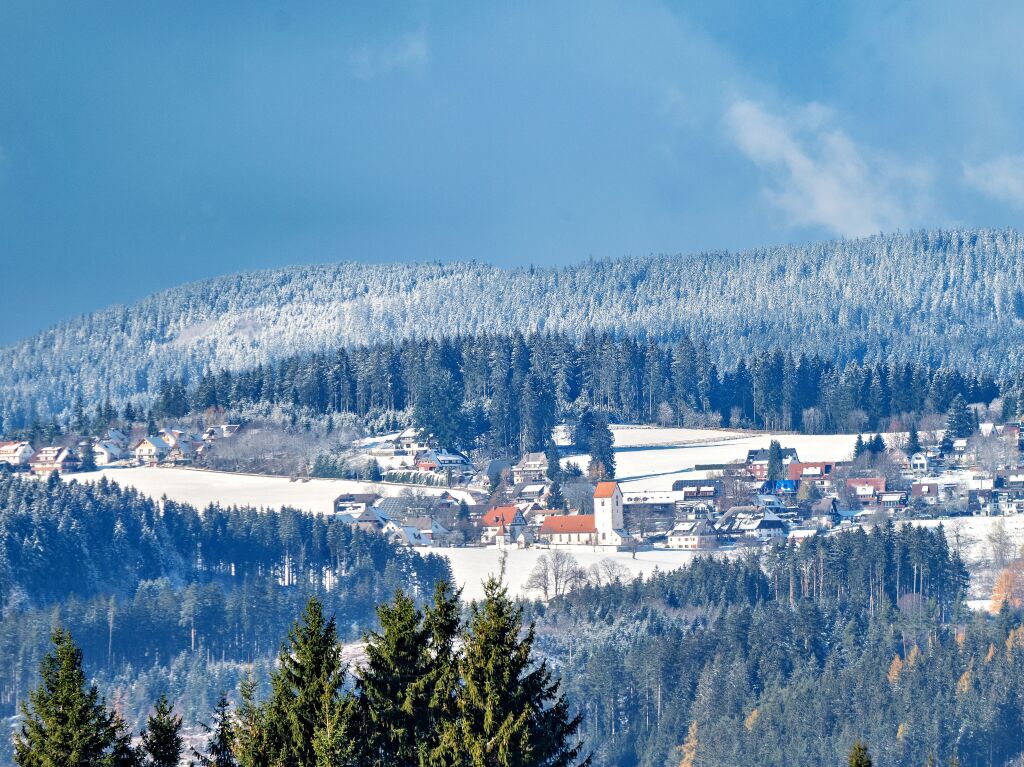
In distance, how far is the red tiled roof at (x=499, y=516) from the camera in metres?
176

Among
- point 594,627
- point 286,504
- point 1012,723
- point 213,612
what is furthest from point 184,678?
point 1012,723

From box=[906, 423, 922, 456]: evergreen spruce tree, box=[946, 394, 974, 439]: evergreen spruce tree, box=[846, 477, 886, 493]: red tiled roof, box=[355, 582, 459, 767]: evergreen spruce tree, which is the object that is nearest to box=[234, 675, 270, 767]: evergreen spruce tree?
box=[355, 582, 459, 767]: evergreen spruce tree

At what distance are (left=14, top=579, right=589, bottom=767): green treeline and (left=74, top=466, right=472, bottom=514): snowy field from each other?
452 feet

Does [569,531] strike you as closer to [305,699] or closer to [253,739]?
[253,739]

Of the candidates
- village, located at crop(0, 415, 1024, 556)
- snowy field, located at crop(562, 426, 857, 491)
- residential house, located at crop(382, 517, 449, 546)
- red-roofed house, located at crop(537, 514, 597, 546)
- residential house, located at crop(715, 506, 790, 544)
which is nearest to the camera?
residential house, located at crop(715, 506, 790, 544)

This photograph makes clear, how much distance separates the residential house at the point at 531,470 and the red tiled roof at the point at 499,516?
40.5 feet

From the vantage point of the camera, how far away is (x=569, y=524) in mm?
175375

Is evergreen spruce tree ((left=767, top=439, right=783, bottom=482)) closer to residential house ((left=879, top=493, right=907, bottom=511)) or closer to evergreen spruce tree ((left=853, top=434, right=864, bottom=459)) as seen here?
evergreen spruce tree ((left=853, top=434, right=864, bottom=459))

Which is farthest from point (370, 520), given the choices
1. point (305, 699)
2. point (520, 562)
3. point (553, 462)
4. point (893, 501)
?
point (305, 699)

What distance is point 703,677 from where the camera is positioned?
12938 cm

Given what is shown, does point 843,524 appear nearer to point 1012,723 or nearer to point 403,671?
point 1012,723

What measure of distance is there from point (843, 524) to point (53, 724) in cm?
13757

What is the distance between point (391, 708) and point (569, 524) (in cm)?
13595

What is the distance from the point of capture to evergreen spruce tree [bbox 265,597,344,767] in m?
38.1
